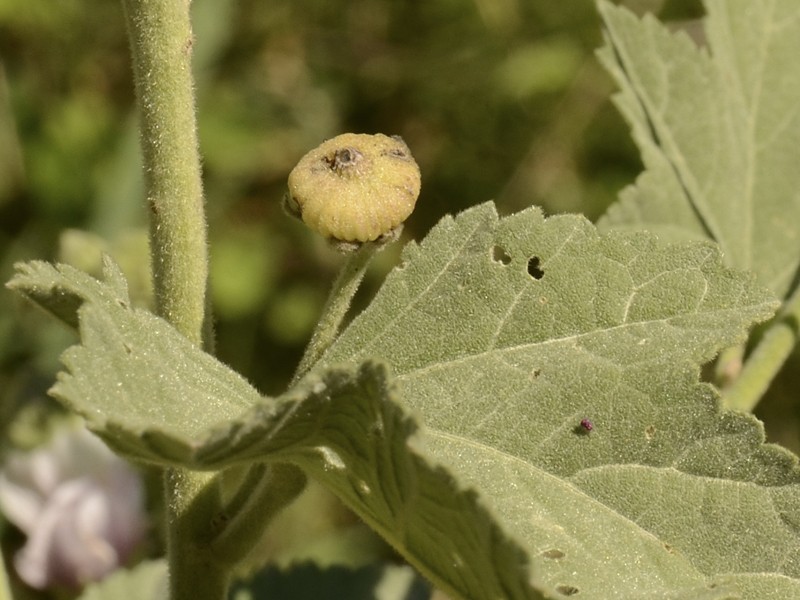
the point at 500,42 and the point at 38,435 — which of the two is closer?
the point at 38,435

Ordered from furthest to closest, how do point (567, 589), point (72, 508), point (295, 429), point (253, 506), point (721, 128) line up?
point (72, 508)
point (721, 128)
point (253, 506)
point (567, 589)
point (295, 429)

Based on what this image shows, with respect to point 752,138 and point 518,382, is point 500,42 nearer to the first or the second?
Result: point 752,138

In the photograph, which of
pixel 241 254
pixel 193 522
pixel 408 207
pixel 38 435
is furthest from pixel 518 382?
pixel 241 254

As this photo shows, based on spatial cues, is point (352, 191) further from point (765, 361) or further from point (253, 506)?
point (765, 361)

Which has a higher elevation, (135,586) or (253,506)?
(253,506)

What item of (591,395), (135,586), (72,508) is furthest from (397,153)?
(72,508)

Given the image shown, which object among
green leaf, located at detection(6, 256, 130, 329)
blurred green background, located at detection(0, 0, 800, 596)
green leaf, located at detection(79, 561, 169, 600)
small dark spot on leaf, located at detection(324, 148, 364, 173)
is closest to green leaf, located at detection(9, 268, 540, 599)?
green leaf, located at detection(6, 256, 130, 329)

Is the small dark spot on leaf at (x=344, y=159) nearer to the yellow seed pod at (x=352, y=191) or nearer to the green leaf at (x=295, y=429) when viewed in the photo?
the yellow seed pod at (x=352, y=191)
